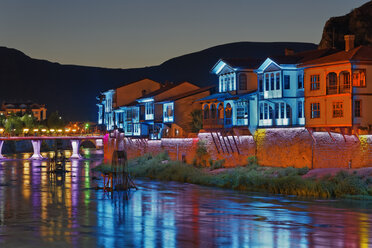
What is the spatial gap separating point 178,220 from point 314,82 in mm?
24446

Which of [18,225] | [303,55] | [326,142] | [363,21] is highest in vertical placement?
[363,21]

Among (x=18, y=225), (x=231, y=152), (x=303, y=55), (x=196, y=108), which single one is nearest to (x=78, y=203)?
(x=18, y=225)

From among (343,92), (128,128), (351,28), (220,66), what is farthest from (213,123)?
(128,128)

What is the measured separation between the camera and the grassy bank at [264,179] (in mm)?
44994

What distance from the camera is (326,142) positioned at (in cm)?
5241

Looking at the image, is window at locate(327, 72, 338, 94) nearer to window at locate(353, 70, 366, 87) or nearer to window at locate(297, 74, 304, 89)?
window at locate(353, 70, 366, 87)

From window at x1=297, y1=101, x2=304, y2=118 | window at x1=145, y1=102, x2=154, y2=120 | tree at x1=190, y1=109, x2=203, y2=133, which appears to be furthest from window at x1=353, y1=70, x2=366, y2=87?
window at x1=145, y1=102, x2=154, y2=120

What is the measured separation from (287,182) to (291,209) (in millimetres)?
10051

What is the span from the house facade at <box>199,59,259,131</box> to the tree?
8.84 metres

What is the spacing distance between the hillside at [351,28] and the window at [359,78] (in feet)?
97.3

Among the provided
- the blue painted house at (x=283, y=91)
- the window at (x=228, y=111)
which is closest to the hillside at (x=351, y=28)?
the window at (x=228, y=111)

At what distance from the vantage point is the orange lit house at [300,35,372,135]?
51.4 metres

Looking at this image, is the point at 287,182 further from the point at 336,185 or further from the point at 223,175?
the point at 223,175

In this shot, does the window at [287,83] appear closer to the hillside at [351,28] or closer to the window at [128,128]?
the hillside at [351,28]
